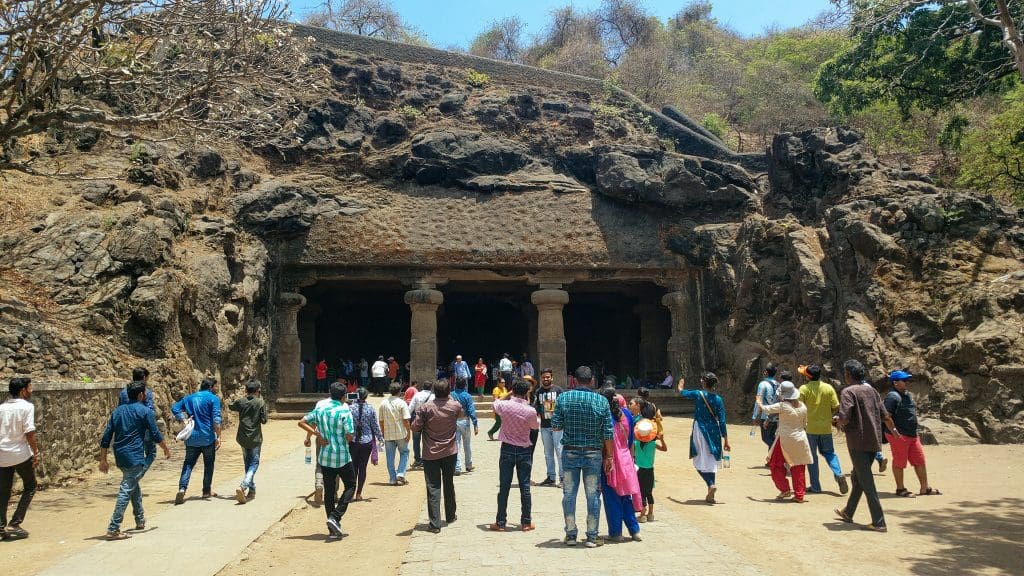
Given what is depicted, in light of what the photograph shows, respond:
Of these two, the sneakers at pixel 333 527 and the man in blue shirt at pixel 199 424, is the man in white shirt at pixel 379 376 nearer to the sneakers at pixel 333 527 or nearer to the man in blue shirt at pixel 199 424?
the man in blue shirt at pixel 199 424

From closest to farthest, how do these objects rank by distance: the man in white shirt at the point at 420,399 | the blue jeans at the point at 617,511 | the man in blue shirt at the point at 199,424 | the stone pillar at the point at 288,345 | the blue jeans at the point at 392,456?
1. the blue jeans at the point at 617,511
2. the man in blue shirt at the point at 199,424
3. the man in white shirt at the point at 420,399
4. the blue jeans at the point at 392,456
5. the stone pillar at the point at 288,345

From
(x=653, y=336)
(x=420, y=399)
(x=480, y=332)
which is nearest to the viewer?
(x=420, y=399)

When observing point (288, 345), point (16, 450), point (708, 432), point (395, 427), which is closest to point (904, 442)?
point (708, 432)

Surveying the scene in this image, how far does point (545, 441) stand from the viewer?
32.9ft

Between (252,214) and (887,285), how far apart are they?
14.8 m

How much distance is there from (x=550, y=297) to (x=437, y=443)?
46.2 feet

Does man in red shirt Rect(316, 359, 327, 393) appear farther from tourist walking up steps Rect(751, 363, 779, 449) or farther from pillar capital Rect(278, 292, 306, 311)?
tourist walking up steps Rect(751, 363, 779, 449)

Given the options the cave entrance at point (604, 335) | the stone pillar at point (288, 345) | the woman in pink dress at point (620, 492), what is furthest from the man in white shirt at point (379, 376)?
the woman in pink dress at point (620, 492)

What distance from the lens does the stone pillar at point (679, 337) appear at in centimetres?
2134

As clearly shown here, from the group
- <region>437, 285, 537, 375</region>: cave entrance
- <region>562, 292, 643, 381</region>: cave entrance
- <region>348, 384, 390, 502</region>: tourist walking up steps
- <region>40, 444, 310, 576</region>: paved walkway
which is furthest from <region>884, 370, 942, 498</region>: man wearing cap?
<region>437, 285, 537, 375</region>: cave entrance

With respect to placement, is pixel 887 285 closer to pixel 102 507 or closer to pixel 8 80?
pixel 102 507

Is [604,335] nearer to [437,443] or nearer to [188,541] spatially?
[437,443]

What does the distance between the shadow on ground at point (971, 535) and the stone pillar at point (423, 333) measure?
14.2 meters

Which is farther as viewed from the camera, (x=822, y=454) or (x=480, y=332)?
(x=480, y=332)
